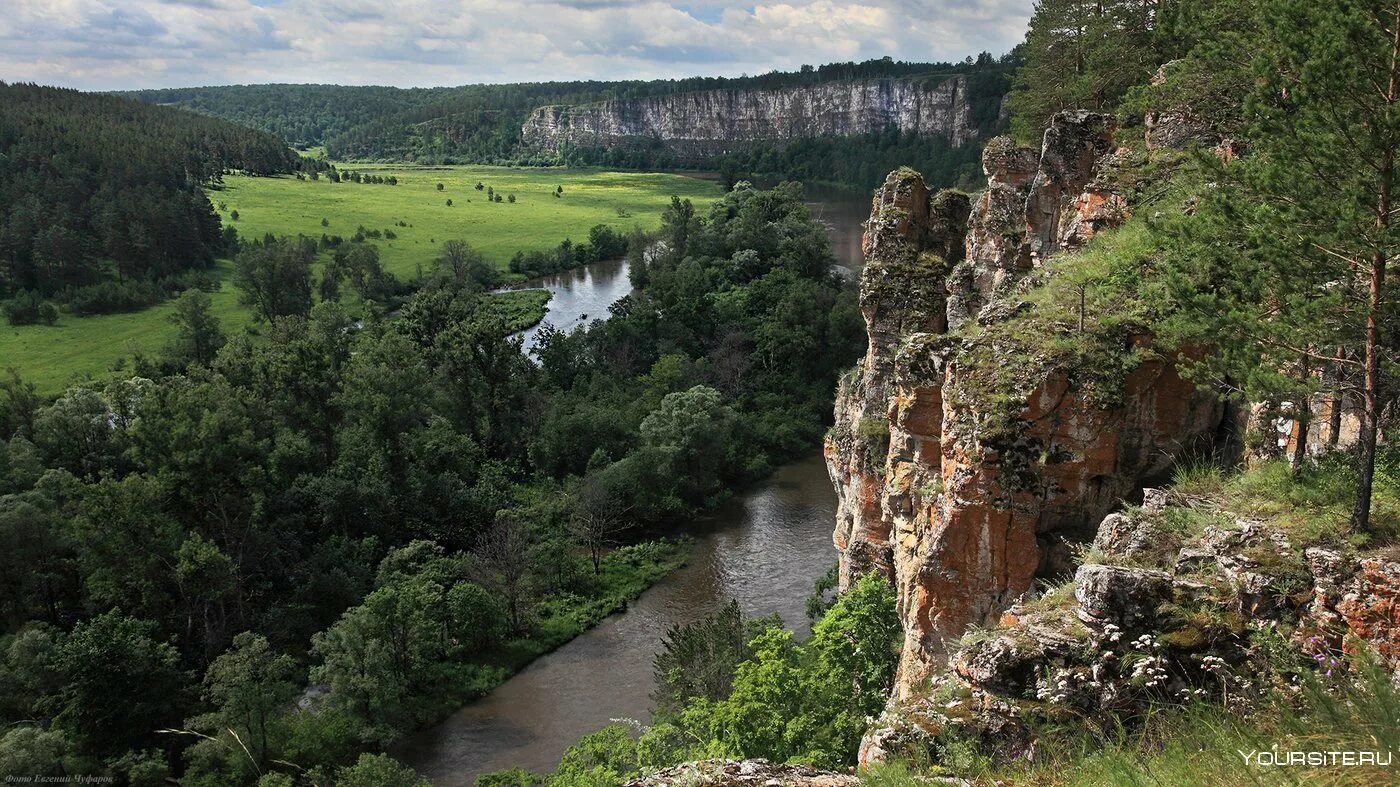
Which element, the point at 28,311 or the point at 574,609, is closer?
the point at 574,609

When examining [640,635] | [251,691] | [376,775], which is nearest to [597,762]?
[376,775]

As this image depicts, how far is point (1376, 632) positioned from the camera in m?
9.14

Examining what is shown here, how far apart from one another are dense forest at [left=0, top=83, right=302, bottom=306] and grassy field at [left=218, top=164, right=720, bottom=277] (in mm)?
8867

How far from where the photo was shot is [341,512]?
40.2 metres

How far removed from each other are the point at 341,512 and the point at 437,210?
9037cm

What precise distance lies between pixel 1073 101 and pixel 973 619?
24.8 meters

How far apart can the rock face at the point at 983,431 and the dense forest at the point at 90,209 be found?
6613cm

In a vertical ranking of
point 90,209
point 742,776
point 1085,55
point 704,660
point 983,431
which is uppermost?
point 1085,55

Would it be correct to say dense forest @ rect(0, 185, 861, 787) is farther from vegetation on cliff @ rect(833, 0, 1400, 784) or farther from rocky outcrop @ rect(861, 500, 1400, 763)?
rocky outcrop @ rect(861, 500, 1400, 763)

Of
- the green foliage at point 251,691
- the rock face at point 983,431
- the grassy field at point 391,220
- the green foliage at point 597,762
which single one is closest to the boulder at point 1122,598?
A: the rock face at point 983,431

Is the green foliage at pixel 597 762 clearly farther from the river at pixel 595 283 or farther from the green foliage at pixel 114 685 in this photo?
the river at pixel 595 283

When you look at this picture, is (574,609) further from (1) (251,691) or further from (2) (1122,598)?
(2) (1122,598)

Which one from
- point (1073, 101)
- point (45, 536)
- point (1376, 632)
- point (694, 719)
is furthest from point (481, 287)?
point (1376, 632)

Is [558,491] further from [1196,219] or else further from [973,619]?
[1196,219]
